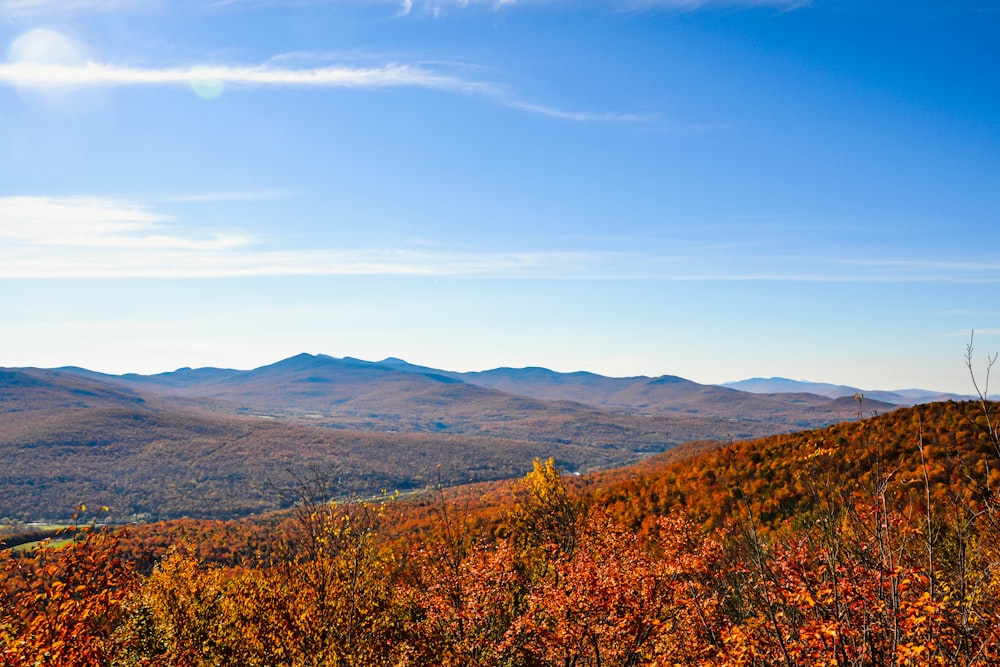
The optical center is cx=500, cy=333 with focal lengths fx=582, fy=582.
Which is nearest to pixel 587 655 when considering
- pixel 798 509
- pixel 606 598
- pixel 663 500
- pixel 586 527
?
pixel 606 598

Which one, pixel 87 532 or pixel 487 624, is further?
pixel 487 624

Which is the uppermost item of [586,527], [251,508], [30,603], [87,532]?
[87,532]

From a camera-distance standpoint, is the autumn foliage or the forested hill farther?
the forested hill

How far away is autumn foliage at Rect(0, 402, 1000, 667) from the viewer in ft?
33.9

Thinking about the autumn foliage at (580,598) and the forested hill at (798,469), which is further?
the forested hill at (798,469)

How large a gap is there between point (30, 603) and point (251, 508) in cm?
19187

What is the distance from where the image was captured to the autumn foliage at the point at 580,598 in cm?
1034

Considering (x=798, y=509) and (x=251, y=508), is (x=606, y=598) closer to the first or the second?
(x=798, y=509)

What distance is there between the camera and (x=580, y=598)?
1470 centimetres

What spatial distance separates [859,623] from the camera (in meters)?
12.7

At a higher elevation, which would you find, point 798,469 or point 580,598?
point 580,598

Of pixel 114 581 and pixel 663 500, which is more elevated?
pixel 114 581

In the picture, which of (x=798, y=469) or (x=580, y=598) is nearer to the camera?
(x=580, y=598)

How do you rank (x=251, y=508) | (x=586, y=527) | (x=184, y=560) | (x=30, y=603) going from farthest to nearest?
(x=251, y=508) → (x=586, y=527) → (x=184, y=560) → (x=30, y=603)
